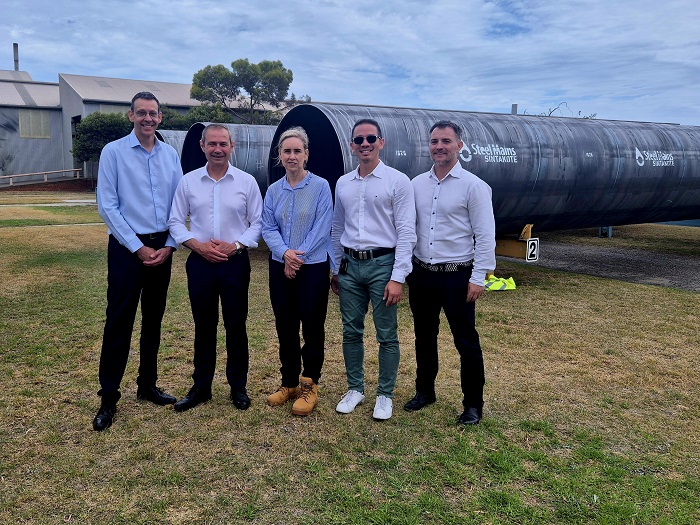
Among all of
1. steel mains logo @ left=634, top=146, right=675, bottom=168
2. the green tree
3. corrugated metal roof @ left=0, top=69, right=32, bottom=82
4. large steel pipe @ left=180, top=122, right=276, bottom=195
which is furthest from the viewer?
corrugated metal roof @ left=0, top=69, right=32, bottom=82

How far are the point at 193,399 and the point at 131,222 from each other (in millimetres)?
1394

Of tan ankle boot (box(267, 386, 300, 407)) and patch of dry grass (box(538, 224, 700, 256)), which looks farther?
patch of dry grass (box(538, 224, 700, 256))

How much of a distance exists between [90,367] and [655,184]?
9913mm

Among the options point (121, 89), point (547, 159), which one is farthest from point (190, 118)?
point (547, 159)

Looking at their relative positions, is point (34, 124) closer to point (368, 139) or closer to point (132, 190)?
point (132, 190)

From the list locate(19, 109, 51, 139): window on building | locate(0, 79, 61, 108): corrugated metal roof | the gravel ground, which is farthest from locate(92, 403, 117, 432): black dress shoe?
locate(19, 109, 51, 139): window on building

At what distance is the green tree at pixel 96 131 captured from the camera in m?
37.3

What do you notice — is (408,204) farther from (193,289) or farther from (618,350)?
(618,350)

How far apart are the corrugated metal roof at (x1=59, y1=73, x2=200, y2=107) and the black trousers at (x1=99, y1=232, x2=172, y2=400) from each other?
41.9 metres

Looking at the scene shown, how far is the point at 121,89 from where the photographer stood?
4459 cm

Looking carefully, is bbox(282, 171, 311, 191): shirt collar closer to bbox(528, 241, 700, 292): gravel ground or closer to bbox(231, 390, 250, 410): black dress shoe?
bbox(231, 390, 250, 410): black dress shoe

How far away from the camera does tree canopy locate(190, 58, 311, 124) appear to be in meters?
43.0

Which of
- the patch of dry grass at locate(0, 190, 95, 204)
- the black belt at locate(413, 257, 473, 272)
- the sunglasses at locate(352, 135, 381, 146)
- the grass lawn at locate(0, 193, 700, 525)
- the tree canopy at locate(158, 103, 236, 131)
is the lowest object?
the patch of dry grass at locate(0, 190, 95, 204)

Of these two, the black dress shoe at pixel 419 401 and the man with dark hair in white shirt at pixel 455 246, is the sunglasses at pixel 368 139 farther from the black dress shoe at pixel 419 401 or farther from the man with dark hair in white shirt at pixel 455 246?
the black dress shoe at pixel 419 401
